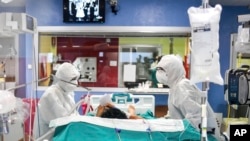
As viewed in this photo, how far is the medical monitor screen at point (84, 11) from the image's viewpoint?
200 inches

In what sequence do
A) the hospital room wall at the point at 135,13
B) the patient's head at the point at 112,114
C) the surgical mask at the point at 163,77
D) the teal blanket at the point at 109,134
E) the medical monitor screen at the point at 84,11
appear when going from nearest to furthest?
the teal blanket at the point at 109,134
the patient's head at the point at 112,114
the surgical mask at the point at 163,77
the medical monitor screen at the point at 84,11
the hospital room wall at the point at 135,13

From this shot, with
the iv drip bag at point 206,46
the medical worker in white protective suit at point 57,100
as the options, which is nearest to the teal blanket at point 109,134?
the medical worker in white protective suit at point 57,100

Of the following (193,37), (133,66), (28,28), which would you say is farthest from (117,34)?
(193,37)

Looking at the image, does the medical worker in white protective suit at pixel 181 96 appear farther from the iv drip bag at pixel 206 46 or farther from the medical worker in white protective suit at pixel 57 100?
the medical worker in white protective suit at pixel 57 100

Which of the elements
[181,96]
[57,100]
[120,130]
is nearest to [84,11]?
[57,100]

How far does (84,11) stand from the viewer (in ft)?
16.9

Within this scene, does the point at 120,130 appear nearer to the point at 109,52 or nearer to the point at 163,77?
the point at 163,77

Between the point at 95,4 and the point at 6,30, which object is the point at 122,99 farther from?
the point at 95,4

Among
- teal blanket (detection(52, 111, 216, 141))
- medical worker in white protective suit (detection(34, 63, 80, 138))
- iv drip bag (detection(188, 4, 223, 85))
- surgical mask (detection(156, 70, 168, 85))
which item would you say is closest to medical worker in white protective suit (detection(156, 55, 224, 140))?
surgical mask (detection(156, 70, 168, 85))

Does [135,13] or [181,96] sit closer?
[181,96]

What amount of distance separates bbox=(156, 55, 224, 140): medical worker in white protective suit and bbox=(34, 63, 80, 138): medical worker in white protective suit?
851 millimetres

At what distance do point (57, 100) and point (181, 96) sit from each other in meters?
1.19

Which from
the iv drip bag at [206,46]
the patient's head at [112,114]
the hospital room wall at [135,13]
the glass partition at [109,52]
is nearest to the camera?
the iv drip bag at [206,46]

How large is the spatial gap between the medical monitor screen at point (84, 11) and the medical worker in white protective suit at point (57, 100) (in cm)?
239
